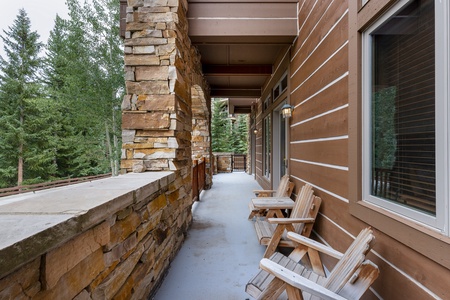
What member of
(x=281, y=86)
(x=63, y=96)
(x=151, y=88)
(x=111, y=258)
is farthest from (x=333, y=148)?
(x=63, y=96)

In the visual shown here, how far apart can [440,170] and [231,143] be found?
55.4 ft

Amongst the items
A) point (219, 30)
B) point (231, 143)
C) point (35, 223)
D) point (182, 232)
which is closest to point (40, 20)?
point (231, 143)

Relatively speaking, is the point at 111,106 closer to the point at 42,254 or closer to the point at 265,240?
the point at 265,240

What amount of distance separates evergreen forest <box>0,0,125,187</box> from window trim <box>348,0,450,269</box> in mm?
10617

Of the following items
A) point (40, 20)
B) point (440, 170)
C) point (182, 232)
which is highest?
point (40, 20)

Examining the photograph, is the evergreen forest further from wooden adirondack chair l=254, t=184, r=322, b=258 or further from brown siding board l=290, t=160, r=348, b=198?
wooden adirondack chair l=254, t=184, r=322, b=258

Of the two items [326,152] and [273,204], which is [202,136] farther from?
[326,152]

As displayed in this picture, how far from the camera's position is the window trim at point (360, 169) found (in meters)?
1.13

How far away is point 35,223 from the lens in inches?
29.4

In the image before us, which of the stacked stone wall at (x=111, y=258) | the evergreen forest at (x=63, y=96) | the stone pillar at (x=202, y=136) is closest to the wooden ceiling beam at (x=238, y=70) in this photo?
the stone pillar at (x=202, y=136)

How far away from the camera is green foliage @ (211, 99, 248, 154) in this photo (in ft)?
55.8

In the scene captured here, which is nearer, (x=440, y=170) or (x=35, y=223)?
(x=35, y=223)

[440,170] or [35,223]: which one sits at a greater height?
[440,170]

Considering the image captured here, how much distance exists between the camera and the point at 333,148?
207 centimetres
